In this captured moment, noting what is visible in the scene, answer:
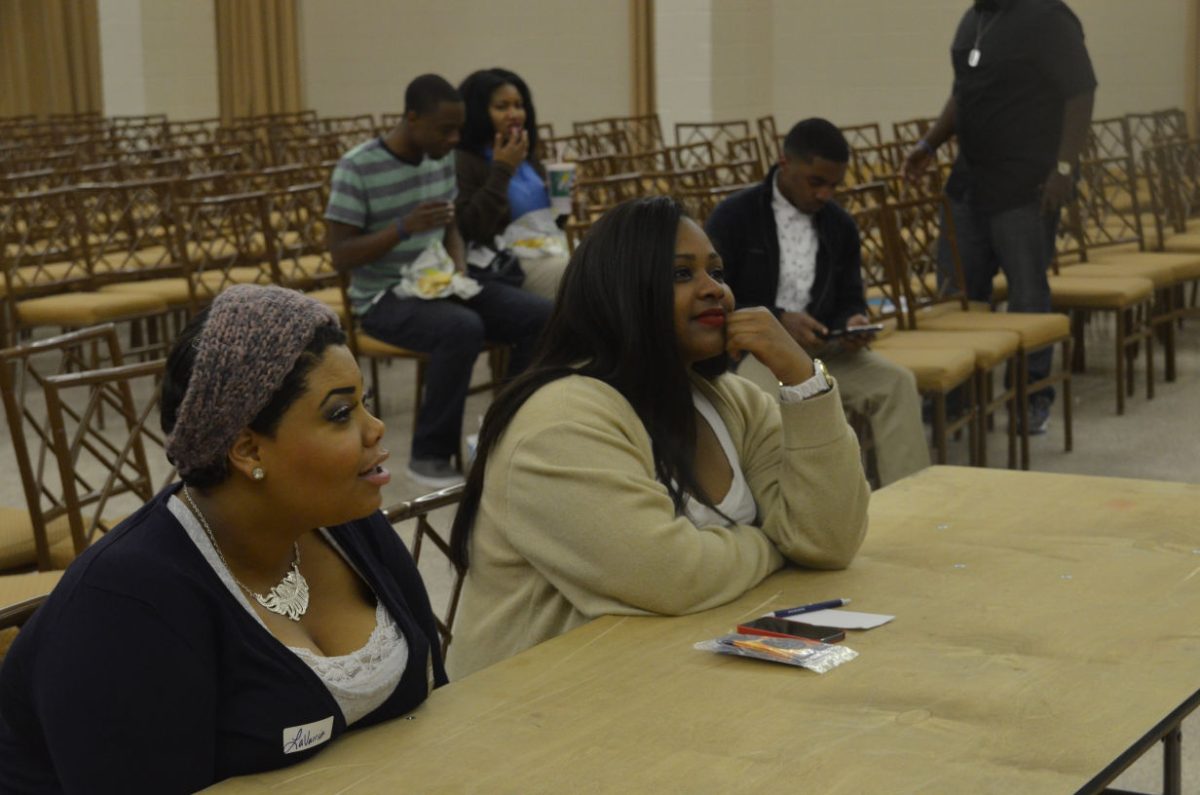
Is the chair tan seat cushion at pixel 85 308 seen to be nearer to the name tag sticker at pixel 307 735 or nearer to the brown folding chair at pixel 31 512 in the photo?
the brown folding chair at pixel 31 512

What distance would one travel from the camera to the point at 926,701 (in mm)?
1817

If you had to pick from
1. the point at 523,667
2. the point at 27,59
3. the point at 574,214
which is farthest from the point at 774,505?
the point at 27,59

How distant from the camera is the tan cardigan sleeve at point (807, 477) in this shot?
91.7 inches

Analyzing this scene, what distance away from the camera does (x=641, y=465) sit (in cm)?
229

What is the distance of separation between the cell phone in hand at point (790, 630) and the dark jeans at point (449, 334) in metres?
3.35

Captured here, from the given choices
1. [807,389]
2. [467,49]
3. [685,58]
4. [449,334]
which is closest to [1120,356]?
[449,334]

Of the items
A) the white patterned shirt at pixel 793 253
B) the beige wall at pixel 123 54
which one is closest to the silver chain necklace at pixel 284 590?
the white patterned shirt at pixel 793 253

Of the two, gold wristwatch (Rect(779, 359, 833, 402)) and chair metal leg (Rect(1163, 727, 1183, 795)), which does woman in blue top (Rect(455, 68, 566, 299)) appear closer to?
gold wristwatch (Rect(779, 359, 833, 402))

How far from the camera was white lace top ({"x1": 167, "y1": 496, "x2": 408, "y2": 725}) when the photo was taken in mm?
1737

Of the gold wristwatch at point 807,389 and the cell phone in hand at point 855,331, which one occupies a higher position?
the gold wristwatch at point 807,389

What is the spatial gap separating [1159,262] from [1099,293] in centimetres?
87

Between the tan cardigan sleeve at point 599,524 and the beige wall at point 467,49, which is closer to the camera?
the tan cardigan sleeve at point 599,524

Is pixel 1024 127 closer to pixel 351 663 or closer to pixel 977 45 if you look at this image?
pixel 977 45

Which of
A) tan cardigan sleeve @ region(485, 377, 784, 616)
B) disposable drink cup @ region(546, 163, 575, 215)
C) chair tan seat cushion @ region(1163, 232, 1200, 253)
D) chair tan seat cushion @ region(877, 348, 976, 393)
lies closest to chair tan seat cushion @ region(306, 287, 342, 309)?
disposable drink cup @ region(546, 163, 575, 215)
